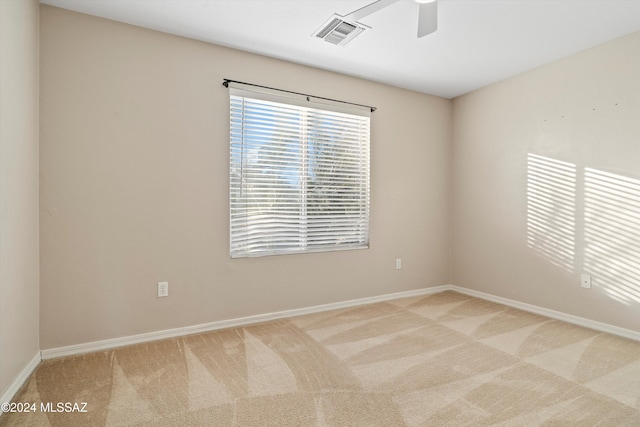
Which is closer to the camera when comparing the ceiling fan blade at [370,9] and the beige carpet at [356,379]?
the beige carpet at [356,379]

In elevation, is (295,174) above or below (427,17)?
below

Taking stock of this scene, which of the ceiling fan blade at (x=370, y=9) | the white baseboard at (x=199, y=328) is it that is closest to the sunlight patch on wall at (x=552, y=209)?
the white baseboard at (x=199, y=328)

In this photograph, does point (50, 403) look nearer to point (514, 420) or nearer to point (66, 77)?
point (66, 77)

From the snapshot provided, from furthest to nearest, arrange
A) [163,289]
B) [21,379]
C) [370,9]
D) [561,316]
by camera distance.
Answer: [561,316] < [163,289] < [370,9] < [21,379]

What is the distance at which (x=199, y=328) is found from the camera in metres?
2.98

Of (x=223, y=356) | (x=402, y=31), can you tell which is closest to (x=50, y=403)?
(x=223, y=356)

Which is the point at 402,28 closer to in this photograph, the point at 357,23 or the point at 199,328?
the point at 357,23

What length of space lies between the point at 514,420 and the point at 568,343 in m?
1.46

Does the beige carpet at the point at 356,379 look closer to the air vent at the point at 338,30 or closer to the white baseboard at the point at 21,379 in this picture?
the white baseboard at the point at 21,379

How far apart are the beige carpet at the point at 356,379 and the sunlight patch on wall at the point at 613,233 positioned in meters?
0.49

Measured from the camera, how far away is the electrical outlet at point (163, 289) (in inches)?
112

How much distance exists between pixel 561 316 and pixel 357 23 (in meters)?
3.40

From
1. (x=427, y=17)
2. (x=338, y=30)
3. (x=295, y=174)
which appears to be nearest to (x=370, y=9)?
(x=427, y=17)

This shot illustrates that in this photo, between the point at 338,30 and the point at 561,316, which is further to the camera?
the point at 561,316
